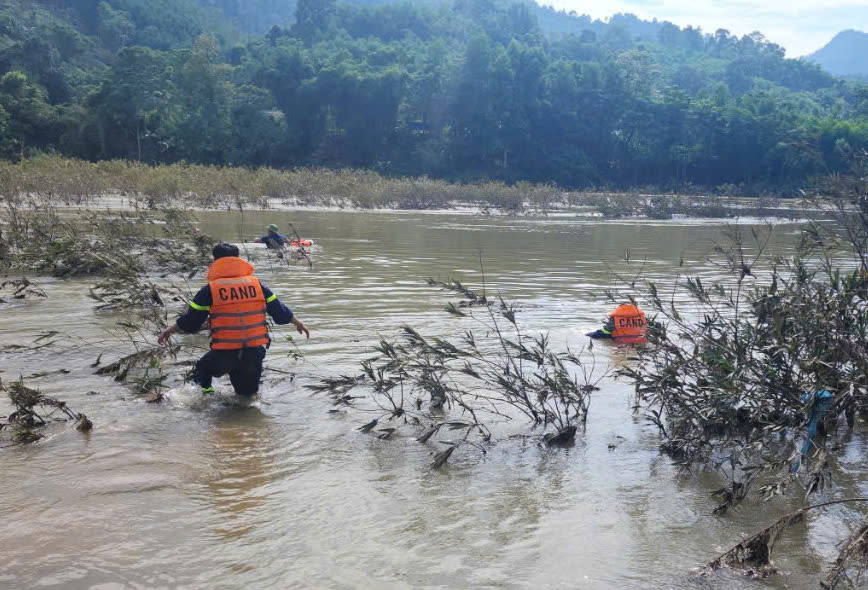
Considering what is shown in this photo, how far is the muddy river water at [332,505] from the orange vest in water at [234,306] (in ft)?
2.02

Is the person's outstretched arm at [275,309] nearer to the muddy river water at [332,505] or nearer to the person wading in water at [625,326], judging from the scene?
the muddy river water at [332,505]

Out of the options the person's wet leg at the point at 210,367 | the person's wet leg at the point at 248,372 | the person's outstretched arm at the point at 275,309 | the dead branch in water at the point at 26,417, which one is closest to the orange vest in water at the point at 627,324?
the person's outstretched arm at the point at 275,309

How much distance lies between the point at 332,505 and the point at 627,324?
5288 millimetres

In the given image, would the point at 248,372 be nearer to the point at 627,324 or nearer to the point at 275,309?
A: the point at 275,309

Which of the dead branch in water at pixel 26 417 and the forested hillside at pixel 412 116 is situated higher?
the forested hillside at pixel 412 116

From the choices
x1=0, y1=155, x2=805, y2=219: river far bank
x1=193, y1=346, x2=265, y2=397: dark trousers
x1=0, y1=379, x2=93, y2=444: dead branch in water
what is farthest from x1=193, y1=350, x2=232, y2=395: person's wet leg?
x1=0, y1=155, x2=805, y2=219: river far bank

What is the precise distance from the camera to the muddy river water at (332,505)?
4016mm

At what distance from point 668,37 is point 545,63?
375 ft

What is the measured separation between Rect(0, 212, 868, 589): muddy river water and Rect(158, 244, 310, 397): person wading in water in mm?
356

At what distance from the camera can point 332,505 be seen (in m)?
4.81

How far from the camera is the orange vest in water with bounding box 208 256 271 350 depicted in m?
A: 6.46

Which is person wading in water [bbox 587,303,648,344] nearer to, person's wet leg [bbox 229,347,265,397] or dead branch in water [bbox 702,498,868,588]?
person's wet leg [bbox 229,347,265,397]

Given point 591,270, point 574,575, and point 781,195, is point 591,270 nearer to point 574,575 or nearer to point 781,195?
point 574,575

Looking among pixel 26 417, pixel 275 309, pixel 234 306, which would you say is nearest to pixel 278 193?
pixel 275 309
